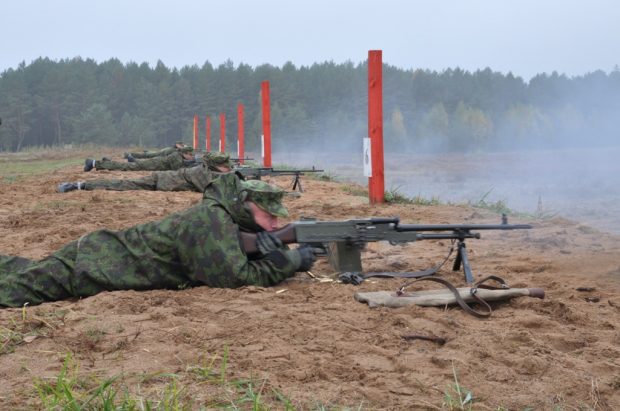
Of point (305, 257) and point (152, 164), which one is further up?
point (152, 164)

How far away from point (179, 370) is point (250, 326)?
81 cm

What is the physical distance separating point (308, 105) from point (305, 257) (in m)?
55.4

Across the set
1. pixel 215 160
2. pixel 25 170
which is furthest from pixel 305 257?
pixel 25 170

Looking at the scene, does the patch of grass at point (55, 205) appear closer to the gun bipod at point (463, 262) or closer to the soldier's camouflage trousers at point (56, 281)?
the soldier's camouflage trousers at point (56, 281)

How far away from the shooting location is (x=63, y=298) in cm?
477

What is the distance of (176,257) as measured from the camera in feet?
16.1

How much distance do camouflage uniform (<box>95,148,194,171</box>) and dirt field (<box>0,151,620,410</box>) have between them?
12491 millimetres

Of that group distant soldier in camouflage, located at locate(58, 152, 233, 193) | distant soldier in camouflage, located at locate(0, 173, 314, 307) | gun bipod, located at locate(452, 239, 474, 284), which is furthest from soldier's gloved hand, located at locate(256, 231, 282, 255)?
distant soldier in camouflage, located at locate(58, 152, 233, 193)

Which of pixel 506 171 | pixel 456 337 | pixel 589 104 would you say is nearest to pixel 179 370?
pixel 456 337

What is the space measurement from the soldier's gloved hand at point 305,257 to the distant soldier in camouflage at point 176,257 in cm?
7

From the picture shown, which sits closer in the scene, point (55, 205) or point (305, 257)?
point (305, 257)

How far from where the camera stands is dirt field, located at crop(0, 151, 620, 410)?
2.83m

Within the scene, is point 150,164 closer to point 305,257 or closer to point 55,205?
point 55,205

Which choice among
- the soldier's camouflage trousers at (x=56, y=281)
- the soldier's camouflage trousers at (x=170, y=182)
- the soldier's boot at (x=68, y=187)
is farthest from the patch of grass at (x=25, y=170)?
the soldier's camouflage trousers at (x=56, y=281)
